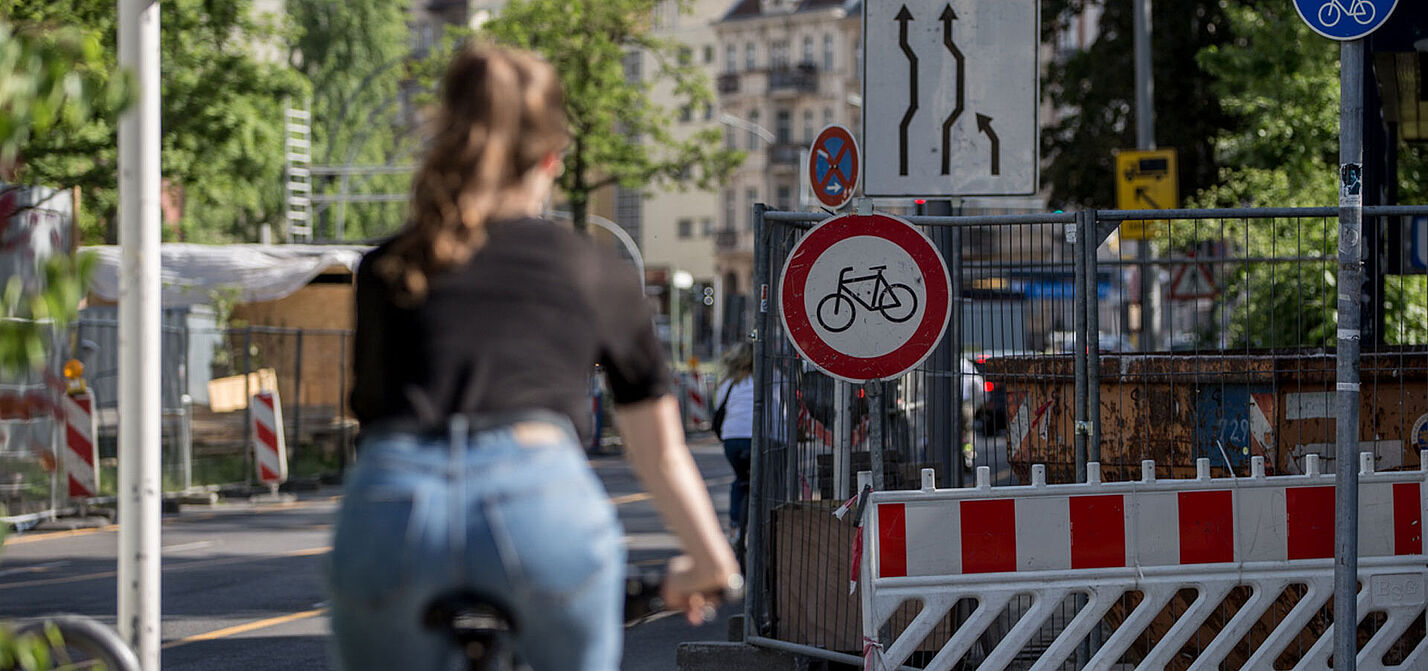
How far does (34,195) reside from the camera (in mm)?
13734

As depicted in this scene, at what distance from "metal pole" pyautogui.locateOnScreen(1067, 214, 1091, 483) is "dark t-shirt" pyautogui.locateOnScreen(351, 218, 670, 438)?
14.5 ft

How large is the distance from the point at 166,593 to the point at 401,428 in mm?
8784

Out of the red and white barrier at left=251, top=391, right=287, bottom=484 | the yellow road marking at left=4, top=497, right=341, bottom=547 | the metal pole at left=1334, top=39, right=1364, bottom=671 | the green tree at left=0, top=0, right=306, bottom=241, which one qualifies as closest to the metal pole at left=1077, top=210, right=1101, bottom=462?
the metal pole at left=1334, top=39, right=1364, bottom=671

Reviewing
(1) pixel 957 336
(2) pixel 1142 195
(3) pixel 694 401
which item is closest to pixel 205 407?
(2) pixel 1142 195

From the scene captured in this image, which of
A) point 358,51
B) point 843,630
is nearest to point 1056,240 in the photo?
point 843,630

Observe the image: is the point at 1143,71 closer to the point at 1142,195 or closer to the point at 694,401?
the point at 1142,195

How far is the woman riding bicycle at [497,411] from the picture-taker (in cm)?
246

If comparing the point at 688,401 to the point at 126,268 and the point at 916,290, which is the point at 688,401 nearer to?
the point at 916,290

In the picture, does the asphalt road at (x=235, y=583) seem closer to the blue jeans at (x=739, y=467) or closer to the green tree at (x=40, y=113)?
the blue jeans at (x=739, y=467)

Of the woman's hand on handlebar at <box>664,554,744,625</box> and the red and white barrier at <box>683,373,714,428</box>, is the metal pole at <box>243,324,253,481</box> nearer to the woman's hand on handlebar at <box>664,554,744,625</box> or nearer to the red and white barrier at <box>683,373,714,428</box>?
the red and white barrier at <box>683,373,714,428</box>

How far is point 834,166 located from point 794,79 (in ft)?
256

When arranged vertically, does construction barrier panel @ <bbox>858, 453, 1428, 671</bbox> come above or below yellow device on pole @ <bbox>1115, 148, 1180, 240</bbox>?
below

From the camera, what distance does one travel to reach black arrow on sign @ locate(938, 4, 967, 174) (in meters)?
7.87

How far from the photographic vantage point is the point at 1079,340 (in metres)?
6.94
